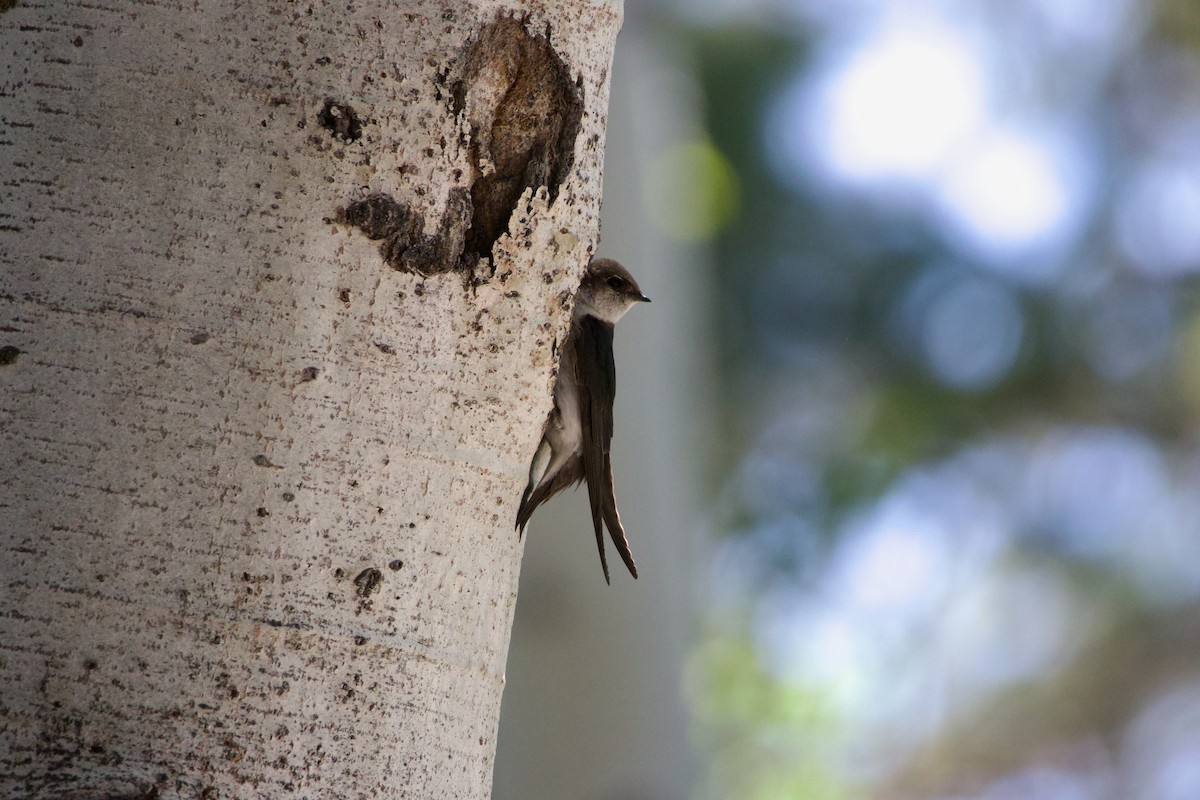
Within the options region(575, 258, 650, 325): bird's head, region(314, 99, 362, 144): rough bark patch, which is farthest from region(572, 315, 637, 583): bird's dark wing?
region(314, 99, 362, 144): rough bark patch

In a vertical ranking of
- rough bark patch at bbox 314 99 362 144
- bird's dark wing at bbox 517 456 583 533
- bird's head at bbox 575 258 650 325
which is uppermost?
rough bark patch at bbox 314 99 362 144

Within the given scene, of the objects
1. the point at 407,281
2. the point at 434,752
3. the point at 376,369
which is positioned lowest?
the point at 434,752

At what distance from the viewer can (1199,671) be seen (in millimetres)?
10758

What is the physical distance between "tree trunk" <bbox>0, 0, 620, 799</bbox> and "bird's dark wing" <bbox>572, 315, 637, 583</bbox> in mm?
739

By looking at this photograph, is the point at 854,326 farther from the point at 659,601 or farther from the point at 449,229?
the point at 449,229

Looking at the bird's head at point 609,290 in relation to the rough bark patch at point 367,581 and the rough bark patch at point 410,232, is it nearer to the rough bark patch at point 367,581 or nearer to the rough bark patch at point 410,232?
the rough bark patch at point 410,232

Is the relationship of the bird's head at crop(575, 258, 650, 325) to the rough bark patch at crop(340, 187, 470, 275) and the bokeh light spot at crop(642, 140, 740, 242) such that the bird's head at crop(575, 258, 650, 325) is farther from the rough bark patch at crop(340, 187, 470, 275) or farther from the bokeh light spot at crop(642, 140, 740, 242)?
the bokeh light spot at crop(642, 140, 740, 242)

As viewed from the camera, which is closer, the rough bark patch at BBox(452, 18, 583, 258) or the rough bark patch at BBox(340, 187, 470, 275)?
the rough bark patch at BBox(340, 187, 470, 275)

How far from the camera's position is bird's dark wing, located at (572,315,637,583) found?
2635 millimetres

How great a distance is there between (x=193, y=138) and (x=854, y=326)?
31.0 ft

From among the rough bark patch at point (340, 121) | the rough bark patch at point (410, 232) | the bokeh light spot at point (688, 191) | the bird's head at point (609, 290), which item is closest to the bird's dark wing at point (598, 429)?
the bird's head at point (609, 290)

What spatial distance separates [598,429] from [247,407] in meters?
1.21

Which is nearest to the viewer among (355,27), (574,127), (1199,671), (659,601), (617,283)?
(355,27)

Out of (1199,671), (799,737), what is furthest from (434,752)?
(1199,671)
